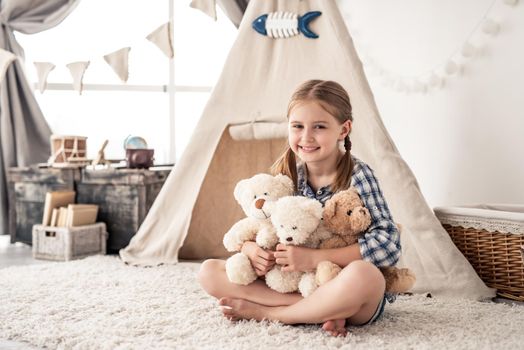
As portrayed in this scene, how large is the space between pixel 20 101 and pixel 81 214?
0.98 m

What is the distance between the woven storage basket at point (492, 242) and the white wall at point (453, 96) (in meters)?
0.63

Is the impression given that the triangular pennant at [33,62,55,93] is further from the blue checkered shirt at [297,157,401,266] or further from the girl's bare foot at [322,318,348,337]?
the girl's bare foot at [322,318,348,337]

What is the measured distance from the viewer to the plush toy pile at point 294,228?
4.70 feet

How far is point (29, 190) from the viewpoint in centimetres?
297

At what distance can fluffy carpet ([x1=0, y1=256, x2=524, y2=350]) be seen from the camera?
4.55 feet

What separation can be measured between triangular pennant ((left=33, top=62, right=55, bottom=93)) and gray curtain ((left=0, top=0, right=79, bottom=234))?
0.40 ft

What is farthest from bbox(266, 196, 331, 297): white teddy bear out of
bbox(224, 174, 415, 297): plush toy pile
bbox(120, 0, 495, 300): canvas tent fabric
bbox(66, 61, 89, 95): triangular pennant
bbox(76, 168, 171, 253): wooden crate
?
bbox(66, 61, 89, 95): triangular pennant

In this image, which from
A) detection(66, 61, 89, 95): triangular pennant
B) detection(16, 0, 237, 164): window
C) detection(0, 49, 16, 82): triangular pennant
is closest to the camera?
detection(0, 49, 16, 82): triangular pennant

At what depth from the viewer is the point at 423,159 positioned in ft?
9.91

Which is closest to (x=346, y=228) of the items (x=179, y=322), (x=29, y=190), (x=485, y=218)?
(x=179, y=322)

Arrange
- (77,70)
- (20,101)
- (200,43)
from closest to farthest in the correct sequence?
1. (77,70)
2. (20,101)
3. (200,43)

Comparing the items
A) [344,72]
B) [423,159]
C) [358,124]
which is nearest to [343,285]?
[358,124]

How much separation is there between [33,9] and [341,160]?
2.47 metres

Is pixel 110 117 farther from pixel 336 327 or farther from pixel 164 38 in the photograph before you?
pixel 336 327
